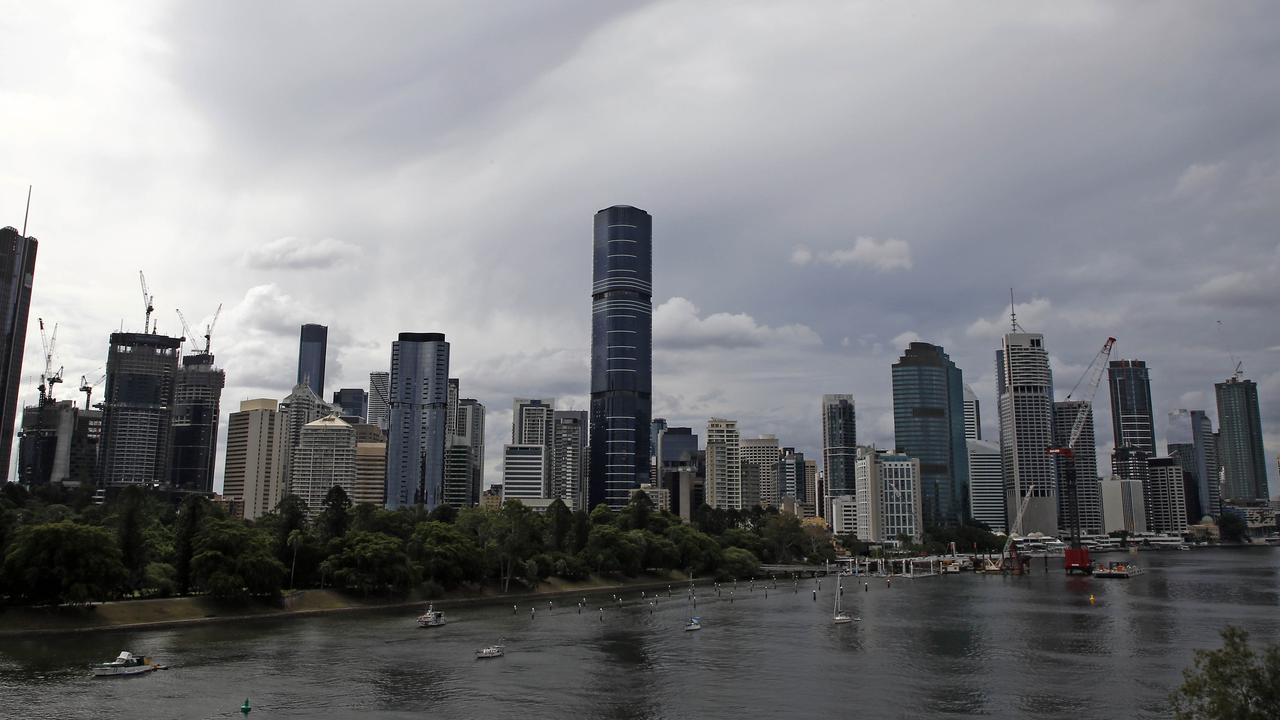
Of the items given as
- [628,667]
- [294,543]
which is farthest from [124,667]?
[294,543]

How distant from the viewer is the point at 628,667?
117m

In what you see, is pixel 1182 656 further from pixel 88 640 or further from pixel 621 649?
pixel 88 640

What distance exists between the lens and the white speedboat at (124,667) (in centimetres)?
10531

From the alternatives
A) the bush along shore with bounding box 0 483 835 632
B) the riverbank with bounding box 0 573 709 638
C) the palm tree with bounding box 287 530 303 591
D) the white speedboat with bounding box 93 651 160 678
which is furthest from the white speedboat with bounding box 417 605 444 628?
the white speedboat with bounding box 93 651 160 678

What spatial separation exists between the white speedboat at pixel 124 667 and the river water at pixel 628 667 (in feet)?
5.69

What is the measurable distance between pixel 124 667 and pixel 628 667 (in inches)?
2287

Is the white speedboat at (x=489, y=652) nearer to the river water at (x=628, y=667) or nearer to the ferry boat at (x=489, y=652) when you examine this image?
the ferry boat at (x=489, y=652)

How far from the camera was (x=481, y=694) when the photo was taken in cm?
9888

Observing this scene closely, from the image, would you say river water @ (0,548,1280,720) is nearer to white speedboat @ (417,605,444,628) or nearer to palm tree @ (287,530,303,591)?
white speedboat @ (417,605,444,628)

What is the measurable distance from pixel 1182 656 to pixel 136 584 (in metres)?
159

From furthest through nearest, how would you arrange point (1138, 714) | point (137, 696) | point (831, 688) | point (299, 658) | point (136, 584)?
1. point (136, 584)
2. point (299, 658)
3. point (831, 688)
4. point (137, 696)
5. point (1138, 714)

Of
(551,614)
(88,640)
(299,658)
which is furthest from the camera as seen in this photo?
(551,614)

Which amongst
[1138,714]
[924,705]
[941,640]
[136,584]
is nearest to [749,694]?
[924,705]

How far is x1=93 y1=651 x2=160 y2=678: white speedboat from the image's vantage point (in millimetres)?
105312
